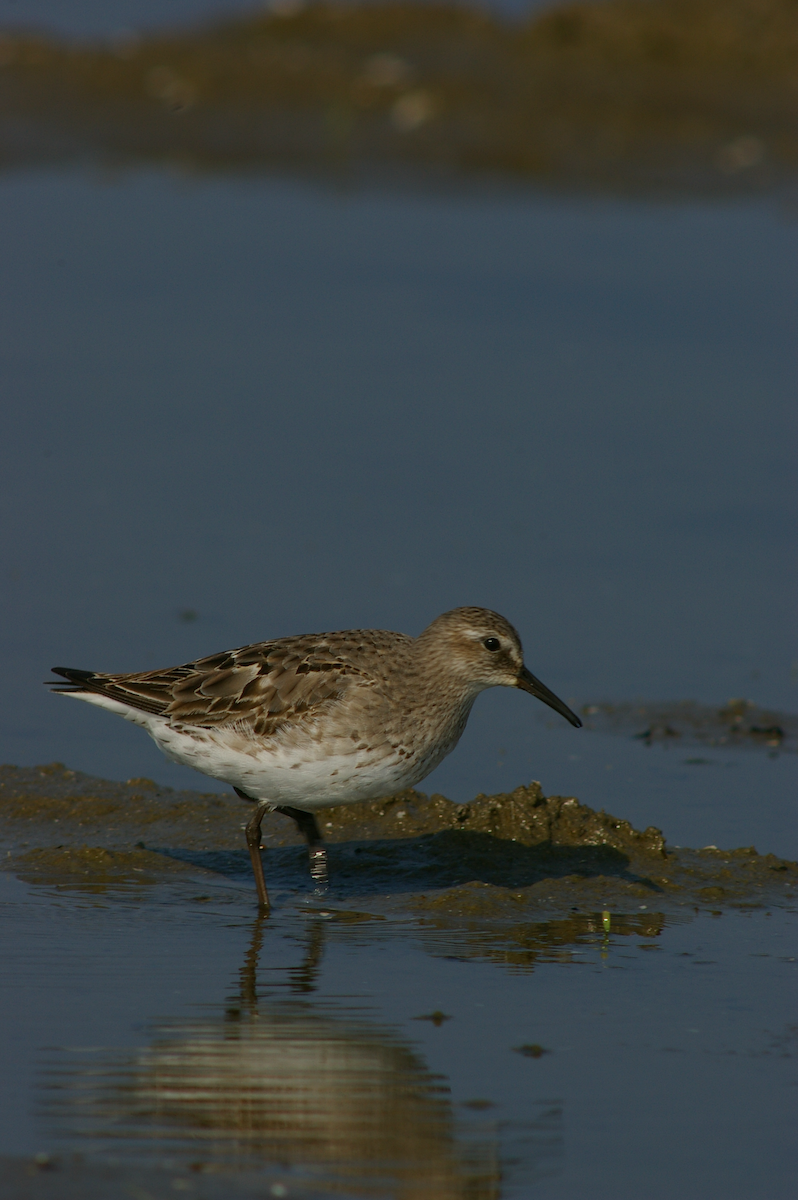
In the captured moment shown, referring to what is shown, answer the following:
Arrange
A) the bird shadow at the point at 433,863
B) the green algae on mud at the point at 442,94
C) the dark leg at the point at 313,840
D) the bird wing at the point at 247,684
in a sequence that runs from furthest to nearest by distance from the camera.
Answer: the green algae on mud at the point at 442,94, the dark leg at the point at 313,840, the bird shadow at the point at 433,863, the bird wing at the point at 247,684

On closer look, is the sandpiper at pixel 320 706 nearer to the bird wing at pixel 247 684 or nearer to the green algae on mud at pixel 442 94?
the bird wing at pixel 247 684

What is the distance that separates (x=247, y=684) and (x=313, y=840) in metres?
0.96

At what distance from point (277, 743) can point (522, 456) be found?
626 centimetres

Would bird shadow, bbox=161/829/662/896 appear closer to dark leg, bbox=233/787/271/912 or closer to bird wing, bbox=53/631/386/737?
dark leg, bbox=233/787/271/912

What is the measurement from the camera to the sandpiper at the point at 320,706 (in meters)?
8.43

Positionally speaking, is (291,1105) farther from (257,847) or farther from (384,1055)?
(257,847)

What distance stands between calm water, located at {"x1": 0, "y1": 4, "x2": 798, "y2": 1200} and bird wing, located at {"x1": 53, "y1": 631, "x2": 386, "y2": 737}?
90 centimetres

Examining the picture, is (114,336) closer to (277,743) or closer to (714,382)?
(714,382)

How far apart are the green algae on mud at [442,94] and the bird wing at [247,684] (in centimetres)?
1368

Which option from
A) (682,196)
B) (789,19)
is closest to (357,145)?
(682,196)

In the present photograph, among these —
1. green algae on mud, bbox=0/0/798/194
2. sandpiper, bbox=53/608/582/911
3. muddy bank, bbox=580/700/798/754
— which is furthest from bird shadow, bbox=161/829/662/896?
green algae on mud, bbox=0/0/798/194

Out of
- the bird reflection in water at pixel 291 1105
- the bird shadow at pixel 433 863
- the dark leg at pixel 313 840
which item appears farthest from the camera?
the dark leg at pixel 313 840

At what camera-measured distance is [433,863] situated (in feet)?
29.7

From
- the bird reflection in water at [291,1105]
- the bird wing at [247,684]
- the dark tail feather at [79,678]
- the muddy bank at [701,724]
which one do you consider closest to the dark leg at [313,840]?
the bird wing at [247,684]
